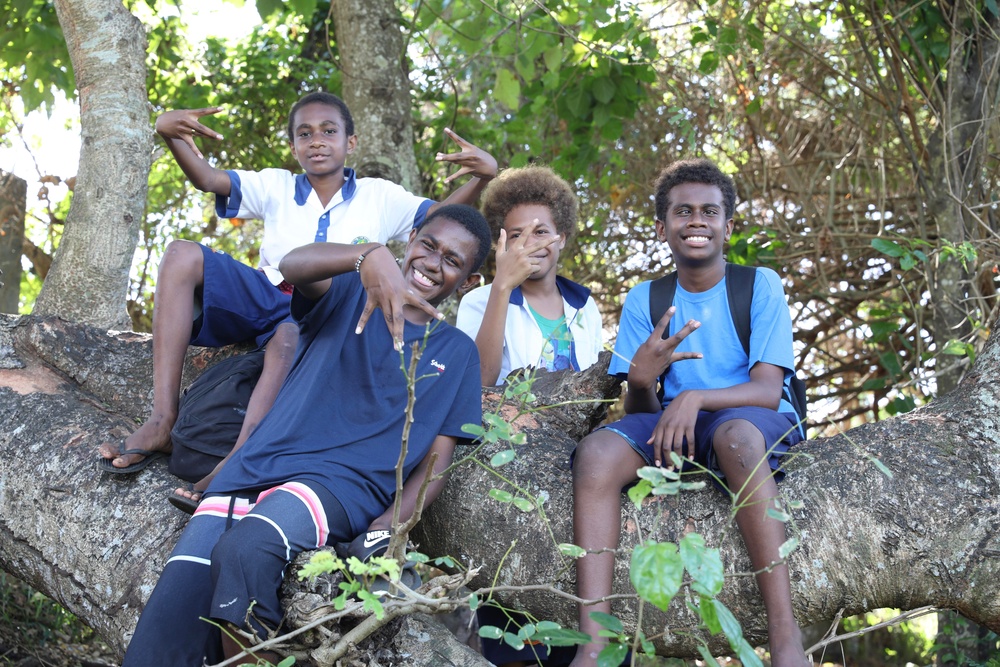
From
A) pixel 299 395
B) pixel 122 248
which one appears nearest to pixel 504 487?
pixel 299 395

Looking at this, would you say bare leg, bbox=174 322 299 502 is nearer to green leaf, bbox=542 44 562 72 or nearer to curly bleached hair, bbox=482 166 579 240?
curly bleached hair, bbox=482 166 579 240

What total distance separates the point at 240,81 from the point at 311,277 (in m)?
4.31

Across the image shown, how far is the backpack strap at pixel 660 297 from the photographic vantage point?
302 cm

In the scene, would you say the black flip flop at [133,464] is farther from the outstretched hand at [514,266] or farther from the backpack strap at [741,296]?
the backpack strap at [741,296]

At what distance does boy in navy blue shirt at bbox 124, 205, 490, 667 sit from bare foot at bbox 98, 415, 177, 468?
492 mm

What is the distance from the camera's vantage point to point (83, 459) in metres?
2.95

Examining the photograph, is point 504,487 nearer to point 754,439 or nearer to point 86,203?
point 754,439

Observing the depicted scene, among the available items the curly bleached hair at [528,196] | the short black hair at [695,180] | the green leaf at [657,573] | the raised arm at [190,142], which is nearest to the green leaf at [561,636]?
the green leaf at [657,573]

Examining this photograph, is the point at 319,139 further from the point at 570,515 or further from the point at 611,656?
the point at 611,656

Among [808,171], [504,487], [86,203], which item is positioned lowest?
[504,487]

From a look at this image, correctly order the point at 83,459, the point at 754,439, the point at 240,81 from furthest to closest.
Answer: the point at 240,81 → the point at 83,459 → the point at 754,439

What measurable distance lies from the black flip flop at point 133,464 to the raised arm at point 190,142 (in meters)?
1.01

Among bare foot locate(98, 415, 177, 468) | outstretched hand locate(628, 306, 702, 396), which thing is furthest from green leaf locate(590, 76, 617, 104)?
bare foot locate(98, 415, 177, 468)

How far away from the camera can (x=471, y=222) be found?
2861mm
